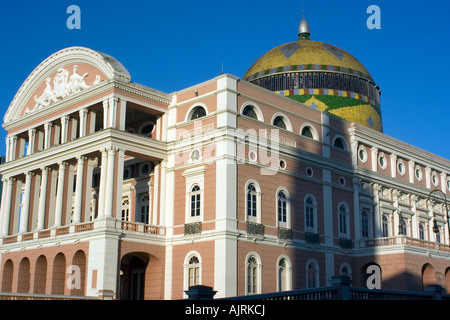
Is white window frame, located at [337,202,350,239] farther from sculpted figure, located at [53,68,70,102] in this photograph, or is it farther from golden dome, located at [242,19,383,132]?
sculpted figure, located at [53,68,70,102]

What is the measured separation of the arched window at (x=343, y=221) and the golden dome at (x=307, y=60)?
517 inches

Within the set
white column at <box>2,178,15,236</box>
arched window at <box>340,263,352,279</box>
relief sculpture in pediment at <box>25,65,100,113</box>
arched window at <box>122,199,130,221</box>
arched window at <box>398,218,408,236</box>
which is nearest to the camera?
relief sculpture in pediment at <box>25,65,100,113</box>

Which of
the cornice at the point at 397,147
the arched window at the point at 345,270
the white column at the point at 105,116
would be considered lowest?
the arched window at the point at 345,270

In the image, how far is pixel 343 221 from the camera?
1400 inches

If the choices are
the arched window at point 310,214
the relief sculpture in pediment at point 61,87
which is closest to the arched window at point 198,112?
the relief sculpture in pediment at point 61,87

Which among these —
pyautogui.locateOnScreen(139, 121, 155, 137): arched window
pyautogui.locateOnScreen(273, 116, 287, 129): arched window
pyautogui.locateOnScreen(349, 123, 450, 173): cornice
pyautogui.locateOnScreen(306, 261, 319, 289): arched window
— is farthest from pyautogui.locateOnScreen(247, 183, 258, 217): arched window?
pyautogui.locateOnScreen(349, 123, 450, 173): cornice

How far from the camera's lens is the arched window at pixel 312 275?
105ft

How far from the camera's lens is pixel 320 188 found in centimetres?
3416

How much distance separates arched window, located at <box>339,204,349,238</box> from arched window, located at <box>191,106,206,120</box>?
424 inches

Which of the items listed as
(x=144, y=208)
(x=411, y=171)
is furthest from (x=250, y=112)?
(x=411, y=171)

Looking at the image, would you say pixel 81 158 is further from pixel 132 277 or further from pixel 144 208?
pixel 132 277

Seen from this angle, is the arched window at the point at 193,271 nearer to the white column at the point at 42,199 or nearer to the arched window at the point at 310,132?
the white column at the point at 42,199

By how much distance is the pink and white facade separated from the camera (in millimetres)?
28812

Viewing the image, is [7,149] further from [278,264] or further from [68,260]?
[278,264]
